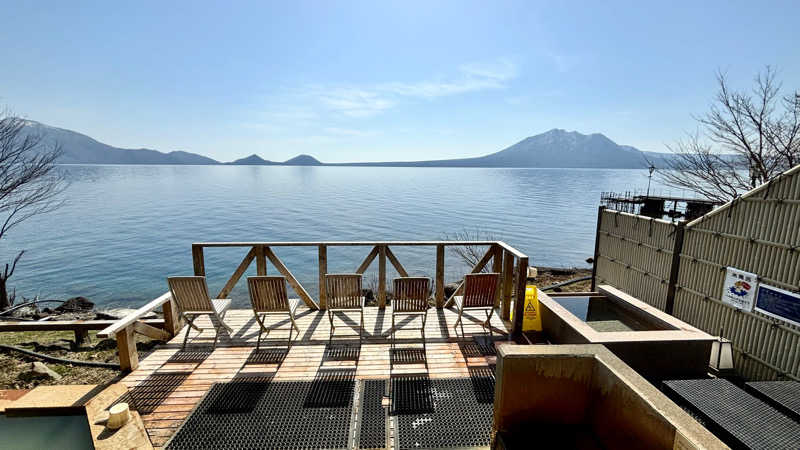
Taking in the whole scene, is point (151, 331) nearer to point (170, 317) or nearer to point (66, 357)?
point (170, 317)

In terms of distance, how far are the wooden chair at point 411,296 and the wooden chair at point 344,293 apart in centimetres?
52

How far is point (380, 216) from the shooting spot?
3778 centimetres

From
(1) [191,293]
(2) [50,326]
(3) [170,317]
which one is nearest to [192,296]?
(1) [191,293]

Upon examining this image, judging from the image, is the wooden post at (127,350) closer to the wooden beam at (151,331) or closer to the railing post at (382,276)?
the wooden beam at (151,331)

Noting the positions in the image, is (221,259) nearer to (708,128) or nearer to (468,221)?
(468,221)

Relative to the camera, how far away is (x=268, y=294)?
4.42 metres

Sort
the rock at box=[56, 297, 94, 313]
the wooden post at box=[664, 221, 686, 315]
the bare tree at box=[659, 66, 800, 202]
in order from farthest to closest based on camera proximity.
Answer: the rock at box=[56, 297, 94, 313] < the bare tree at box=[659, 66, 800, 202] < the wooden post at box=[664, 221, 686, 315]

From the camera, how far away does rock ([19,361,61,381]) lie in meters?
4.19

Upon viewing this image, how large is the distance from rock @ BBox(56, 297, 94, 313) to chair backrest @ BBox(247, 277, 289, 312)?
1367cm

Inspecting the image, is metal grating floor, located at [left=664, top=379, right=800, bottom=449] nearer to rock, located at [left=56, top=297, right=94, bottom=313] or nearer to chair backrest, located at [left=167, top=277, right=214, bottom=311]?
chair backrest, located at [left=167, top=277, right=214, bottom=311]

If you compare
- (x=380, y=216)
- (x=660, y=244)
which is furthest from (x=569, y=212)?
(x=660, y=244)

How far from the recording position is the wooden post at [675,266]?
309 inches

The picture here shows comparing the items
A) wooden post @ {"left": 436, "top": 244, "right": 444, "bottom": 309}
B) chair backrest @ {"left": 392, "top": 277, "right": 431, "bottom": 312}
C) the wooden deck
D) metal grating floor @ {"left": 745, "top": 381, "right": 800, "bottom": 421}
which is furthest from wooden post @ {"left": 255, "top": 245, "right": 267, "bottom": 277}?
metal grating floor @ {"left": 745, "top": 381, "right": 800, "bottom": 421}

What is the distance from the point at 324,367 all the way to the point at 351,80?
23.5 metres
